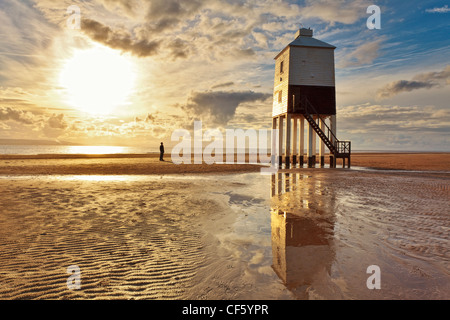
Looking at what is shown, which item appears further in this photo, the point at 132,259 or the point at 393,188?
the point at 393,188

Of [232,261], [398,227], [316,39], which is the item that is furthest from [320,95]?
[232,261]

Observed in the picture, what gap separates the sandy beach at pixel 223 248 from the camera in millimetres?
4047

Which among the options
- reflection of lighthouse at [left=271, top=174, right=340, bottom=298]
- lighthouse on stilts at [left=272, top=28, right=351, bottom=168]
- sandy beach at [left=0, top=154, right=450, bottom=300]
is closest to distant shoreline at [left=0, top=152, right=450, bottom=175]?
lighthouse on stilts at [left=272, top=28, right=351, bottom=168]

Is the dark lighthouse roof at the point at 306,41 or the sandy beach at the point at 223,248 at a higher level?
the dark lighthouse roof at the point at 306,41

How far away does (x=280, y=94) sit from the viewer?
28.5m

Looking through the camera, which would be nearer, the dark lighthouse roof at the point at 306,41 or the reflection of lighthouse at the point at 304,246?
the reflection of lighthouse at the point at 304,246

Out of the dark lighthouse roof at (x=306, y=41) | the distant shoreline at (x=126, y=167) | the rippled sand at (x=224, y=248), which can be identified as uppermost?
the dark lighthouse roof at (x=306, y=41)

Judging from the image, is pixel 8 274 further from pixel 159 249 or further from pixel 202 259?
pixel 202 259

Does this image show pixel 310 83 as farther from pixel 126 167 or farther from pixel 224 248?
pixel 224 248

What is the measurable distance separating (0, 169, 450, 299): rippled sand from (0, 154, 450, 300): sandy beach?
27 mm

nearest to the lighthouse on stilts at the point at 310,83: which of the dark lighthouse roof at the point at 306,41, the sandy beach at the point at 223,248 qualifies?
the dark lighthouse roof at the point at 306,41

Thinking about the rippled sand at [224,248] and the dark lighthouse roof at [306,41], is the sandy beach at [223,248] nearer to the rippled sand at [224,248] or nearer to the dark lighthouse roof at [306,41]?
the rippled sand at [224,248]

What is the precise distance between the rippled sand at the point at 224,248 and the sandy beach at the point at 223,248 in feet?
0.09

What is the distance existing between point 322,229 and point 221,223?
2958 millimetres
